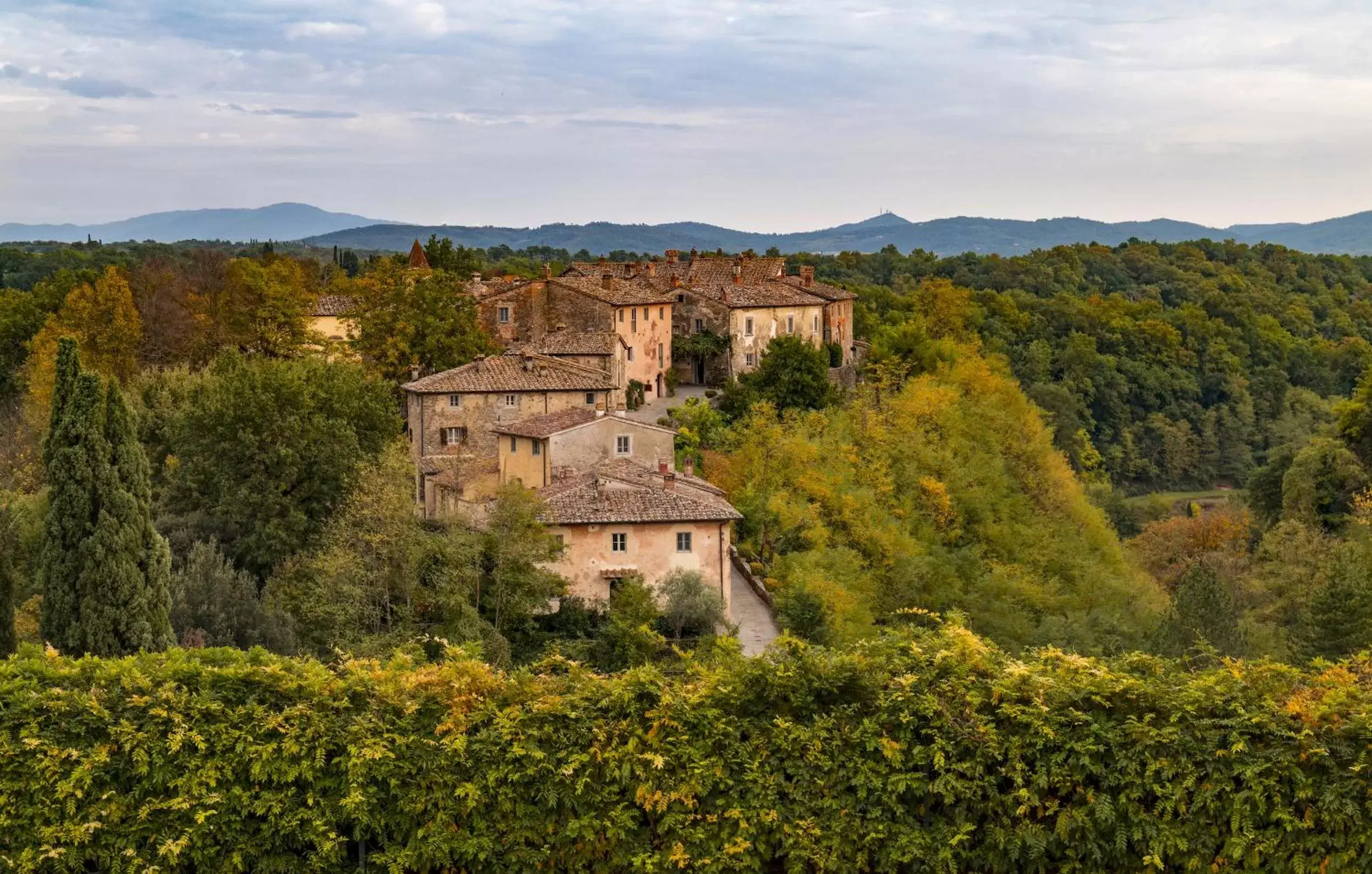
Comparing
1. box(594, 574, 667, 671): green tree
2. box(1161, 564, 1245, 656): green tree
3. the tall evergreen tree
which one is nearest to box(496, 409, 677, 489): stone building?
box(594, 574, 667, 671): green tree

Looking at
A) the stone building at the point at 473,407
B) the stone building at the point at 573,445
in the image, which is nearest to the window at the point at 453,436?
the stone building at the point at 473,407

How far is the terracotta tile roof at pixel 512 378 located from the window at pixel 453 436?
4.00ft

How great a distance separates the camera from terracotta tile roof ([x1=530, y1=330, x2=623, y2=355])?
2125 inches

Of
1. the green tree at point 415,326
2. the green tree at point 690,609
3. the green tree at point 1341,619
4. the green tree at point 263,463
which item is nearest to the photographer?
the green tree at point 690,609

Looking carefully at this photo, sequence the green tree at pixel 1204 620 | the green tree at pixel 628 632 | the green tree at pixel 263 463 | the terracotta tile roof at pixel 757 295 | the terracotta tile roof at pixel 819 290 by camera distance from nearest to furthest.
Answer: the green tree at pixel 628 632 → the green tree at pixel 1204 620 → the green tree at pixel 263 463 → the terracotta tile roof at pixel 757 295 → the terracotta tile roof at pixel 819 290

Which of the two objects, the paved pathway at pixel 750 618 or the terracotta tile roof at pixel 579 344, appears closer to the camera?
the paved pathway at pixel 750 618

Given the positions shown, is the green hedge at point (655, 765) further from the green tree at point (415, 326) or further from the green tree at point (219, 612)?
the green tree at point (415, 326)

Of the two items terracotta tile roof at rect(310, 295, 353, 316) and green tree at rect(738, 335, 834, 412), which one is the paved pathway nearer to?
green tree at rect(738, 335, 834, 412)

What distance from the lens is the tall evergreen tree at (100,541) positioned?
23734mm

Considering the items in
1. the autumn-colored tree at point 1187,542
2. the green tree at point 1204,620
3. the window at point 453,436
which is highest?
the window at point 453,436

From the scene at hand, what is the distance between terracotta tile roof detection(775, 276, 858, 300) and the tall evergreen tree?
46.9 metres

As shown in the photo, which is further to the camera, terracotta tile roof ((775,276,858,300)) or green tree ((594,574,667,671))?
terracotta tile roof ((775,276,858,300))

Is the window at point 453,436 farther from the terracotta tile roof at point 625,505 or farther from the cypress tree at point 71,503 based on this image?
the cypress tree at point 71,503

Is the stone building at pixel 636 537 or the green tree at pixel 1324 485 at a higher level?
the stone building at pixel 636 537
